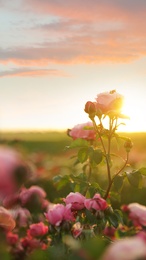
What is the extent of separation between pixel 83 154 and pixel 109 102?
0.92ft

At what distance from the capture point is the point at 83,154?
2322 mm

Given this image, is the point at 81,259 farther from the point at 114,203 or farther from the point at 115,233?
the point at 114,203

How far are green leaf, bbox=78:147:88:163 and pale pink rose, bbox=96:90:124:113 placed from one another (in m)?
0.21

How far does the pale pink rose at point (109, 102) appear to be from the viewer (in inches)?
90.9

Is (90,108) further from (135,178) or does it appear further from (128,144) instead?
(135,178)

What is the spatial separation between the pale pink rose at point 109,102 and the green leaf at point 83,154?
0.69 ft

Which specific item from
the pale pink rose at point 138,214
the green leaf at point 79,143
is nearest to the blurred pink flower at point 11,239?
the green leaf at point 79,143

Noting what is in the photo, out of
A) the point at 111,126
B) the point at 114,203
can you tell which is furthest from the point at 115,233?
the point at 114,203

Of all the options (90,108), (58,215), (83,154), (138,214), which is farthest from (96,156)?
(138,214)

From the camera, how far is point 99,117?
234 cm

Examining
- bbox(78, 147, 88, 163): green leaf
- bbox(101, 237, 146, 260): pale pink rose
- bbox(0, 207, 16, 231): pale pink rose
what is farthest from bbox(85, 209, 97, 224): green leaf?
bbox(101, 237, 146, 260): pale pink rose

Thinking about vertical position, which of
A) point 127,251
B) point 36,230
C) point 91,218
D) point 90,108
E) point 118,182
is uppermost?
point 90,108

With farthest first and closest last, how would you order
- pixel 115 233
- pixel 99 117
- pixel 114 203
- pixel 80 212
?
pixel 114 203
pixel 115 233
pixel 99 117
pixel 80 212

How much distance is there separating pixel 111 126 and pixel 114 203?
11.0 ft
